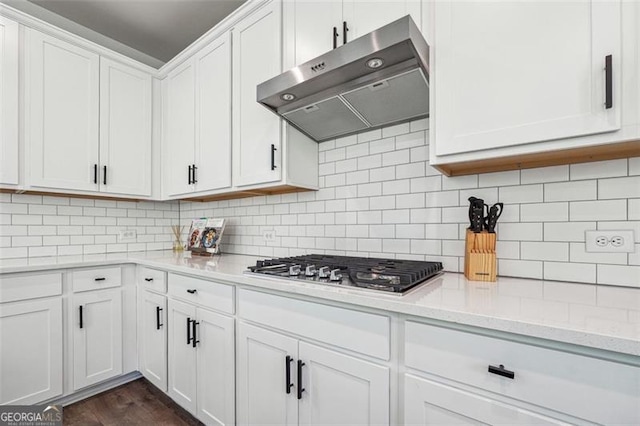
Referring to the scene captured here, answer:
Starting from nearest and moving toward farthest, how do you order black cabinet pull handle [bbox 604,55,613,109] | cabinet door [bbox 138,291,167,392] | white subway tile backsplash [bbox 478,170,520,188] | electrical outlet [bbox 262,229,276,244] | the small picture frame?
black cabinet pull handle [bbox 604,55,613,109]
white subway tile backsplash [bbox 478,170,520,188]
cabinet door [bbox 138,291,167,392]
electrical outlet [bbox 262,229,276,244]
the small picture frame

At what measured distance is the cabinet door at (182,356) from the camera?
176cm

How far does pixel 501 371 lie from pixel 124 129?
2872 mm

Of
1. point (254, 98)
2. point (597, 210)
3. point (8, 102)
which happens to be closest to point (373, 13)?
point (254, 98)

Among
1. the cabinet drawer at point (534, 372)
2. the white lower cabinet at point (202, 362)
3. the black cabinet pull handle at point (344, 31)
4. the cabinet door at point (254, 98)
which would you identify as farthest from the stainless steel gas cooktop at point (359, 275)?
the black cabinet pull handle at point (344, 31)

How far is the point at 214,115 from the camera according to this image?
220cm

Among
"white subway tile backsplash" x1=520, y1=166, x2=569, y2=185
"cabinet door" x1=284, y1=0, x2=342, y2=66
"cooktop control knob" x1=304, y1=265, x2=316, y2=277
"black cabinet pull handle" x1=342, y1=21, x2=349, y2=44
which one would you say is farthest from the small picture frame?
"white subway tile backsplash" x1=520, y1=166, x2=569, y2=185

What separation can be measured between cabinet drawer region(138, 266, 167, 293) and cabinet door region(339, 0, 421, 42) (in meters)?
1.79

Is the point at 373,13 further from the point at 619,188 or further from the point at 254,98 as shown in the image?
the point at 619,188

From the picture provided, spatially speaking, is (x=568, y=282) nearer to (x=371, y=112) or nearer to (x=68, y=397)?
(x=371, y=112)

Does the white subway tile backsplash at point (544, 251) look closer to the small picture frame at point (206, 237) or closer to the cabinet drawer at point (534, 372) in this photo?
the cabinet drawer at point (534, 372)

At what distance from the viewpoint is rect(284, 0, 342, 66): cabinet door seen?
1.53m

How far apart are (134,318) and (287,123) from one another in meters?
1.82

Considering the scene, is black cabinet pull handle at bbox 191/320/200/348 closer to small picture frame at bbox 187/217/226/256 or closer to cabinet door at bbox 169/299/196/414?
cabinet door at bbox 169/299/196/414

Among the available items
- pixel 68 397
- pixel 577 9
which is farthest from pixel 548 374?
pixel 68 397
